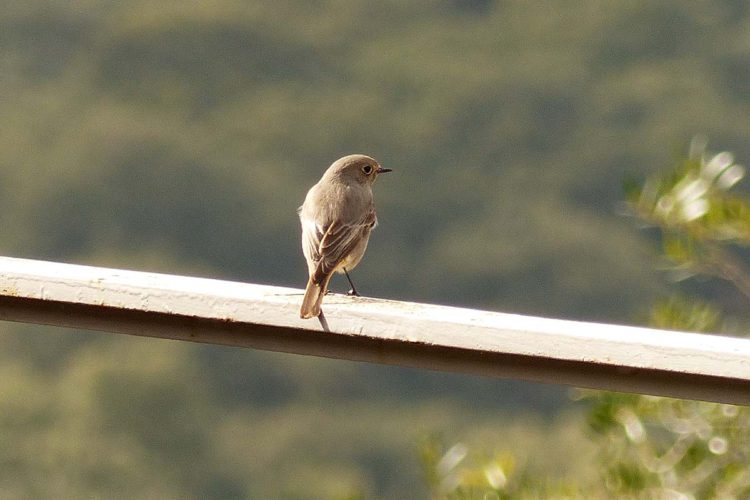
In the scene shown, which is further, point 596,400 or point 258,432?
point 258,432

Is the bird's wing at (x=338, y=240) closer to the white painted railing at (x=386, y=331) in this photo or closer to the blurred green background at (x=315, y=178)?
the white painted railing at (x=386, y=331)

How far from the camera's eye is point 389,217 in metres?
36.8

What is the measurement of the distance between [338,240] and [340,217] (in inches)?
10.6

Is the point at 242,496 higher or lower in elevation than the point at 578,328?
lower

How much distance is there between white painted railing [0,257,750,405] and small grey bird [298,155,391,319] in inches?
82.8

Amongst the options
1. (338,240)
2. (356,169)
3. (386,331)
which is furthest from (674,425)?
(386,331)

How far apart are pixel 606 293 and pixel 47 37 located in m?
24.2

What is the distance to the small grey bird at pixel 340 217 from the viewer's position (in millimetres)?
4723

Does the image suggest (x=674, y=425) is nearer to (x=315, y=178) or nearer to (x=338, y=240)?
(x=338, y=240)

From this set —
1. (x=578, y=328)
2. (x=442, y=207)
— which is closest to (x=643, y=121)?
(x=442, y=207)

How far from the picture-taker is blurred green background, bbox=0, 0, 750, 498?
2694 cm

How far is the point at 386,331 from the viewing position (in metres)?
1.95

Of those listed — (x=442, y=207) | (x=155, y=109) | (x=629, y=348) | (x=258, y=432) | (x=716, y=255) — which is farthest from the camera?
(x=155, y=109)

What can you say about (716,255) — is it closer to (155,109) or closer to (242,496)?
(242,496)
